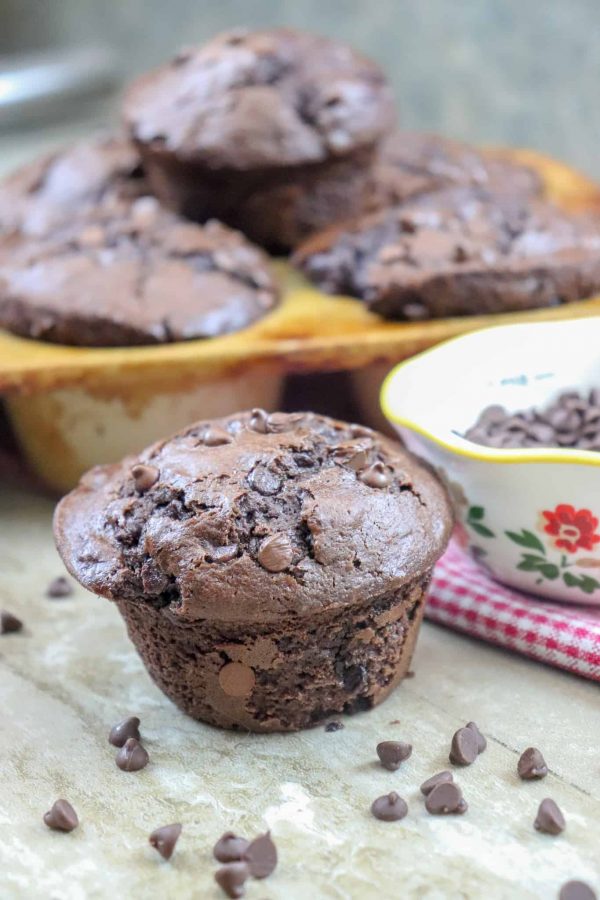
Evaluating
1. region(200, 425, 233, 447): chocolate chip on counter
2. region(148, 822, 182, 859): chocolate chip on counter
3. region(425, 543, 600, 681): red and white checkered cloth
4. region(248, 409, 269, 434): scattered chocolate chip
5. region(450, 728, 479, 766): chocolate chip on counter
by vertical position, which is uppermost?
region(200, 425, 233, 447): chocolate chip on counter

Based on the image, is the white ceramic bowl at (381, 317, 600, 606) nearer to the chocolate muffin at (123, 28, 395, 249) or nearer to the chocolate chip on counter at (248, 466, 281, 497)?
the chocolate chip on counter at (248, 466, 281, 497)

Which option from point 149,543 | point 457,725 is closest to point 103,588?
point 149,543

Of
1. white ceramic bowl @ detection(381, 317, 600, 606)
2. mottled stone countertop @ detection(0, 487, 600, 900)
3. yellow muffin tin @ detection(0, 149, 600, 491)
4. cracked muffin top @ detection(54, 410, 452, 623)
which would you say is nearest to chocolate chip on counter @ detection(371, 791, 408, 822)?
mottled stone countertop @ detection(0, 487, 600, 900)

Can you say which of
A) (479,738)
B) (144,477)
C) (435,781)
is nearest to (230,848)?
(435,781)

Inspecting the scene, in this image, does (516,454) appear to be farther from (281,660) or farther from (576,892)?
(576,892)

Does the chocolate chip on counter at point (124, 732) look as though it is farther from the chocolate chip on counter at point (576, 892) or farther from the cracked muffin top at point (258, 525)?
the chocolate chip on counter at point (576, 892)

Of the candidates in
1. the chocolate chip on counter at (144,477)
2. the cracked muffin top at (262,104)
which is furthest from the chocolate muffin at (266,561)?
the cracked muffin top at (262,104)
